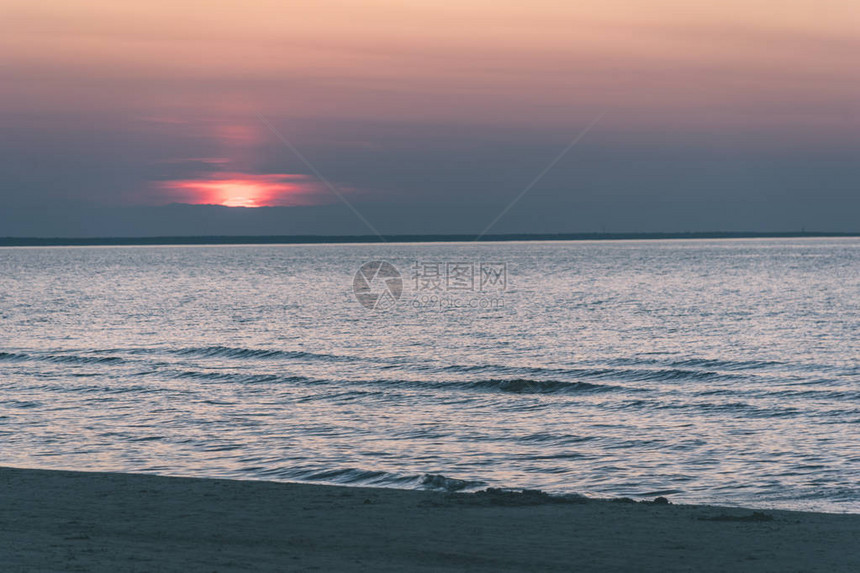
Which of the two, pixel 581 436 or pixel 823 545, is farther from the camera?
pixel 581 436

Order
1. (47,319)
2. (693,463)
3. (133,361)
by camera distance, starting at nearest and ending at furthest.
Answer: (693,463) → (133,361) → (47,319)

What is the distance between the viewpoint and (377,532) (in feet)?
42.0

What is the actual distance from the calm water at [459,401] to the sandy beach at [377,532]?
2564 mm

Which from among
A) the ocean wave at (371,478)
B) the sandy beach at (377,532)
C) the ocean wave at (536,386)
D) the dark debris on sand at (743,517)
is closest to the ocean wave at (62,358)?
the ocean wave at (536,386)

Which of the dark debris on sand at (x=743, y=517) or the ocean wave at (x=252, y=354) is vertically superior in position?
the dark debris on sand at (x=743, y=517)

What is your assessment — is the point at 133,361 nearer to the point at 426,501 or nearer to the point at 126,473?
the point at 126,473

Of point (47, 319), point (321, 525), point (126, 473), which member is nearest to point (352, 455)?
point (126, 473)

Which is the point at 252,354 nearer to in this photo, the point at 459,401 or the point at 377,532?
the point at 459,401

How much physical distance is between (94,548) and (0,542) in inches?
46.0

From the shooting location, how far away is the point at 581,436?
896 inches

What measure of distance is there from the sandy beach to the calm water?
2.56 m

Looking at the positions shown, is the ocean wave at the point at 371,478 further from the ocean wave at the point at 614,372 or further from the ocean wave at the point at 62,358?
the ocean wave at the point at 62,358

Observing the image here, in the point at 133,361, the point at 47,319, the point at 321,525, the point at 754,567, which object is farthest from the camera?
the point at 47,319

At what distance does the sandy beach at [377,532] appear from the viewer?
36.3 ft
